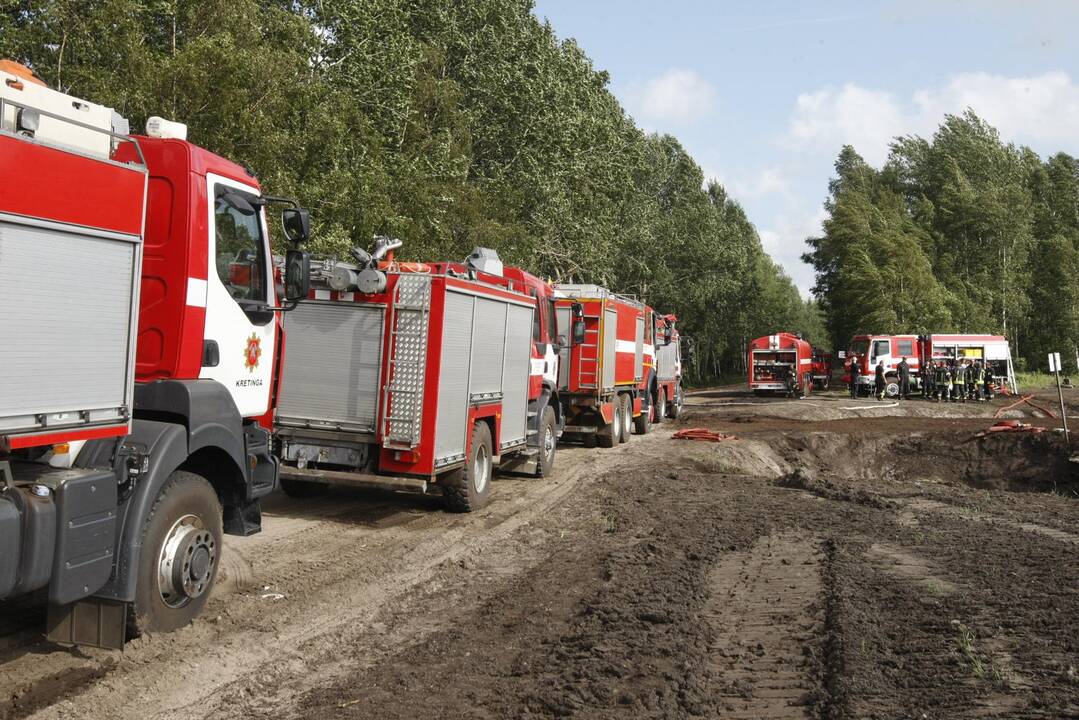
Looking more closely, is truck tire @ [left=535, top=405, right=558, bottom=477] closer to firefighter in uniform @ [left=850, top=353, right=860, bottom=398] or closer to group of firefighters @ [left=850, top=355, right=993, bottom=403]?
group of firefighters @ [left=850, top=355, right=993, bottom=403]


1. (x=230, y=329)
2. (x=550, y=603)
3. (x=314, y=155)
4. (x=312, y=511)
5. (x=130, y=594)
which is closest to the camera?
(x=130, y=594)

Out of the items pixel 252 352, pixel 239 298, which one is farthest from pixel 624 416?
pixel 239 298

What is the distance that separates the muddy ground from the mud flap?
16 cm

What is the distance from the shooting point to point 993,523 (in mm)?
10086

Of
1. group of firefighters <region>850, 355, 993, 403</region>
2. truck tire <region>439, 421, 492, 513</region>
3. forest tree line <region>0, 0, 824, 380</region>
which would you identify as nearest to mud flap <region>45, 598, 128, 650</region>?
truck tire <region>439, 421, 492, 513</region>

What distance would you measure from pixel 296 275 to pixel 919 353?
1364 inches

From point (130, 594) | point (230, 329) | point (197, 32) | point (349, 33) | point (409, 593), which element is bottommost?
point (409, 593)

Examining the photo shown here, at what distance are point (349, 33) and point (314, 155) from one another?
8.29 metres

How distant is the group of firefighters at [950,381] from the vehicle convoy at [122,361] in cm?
3239

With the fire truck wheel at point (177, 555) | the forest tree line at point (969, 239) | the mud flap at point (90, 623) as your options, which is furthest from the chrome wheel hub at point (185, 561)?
the forest tree line at point (969, 239)

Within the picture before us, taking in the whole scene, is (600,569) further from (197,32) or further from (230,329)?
(197,32)

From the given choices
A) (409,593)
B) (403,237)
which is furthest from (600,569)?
(403,237)

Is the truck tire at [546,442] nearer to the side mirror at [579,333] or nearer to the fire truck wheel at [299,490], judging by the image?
the side mirror at [579,333]

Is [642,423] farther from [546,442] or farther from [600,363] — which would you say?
[546,442]
